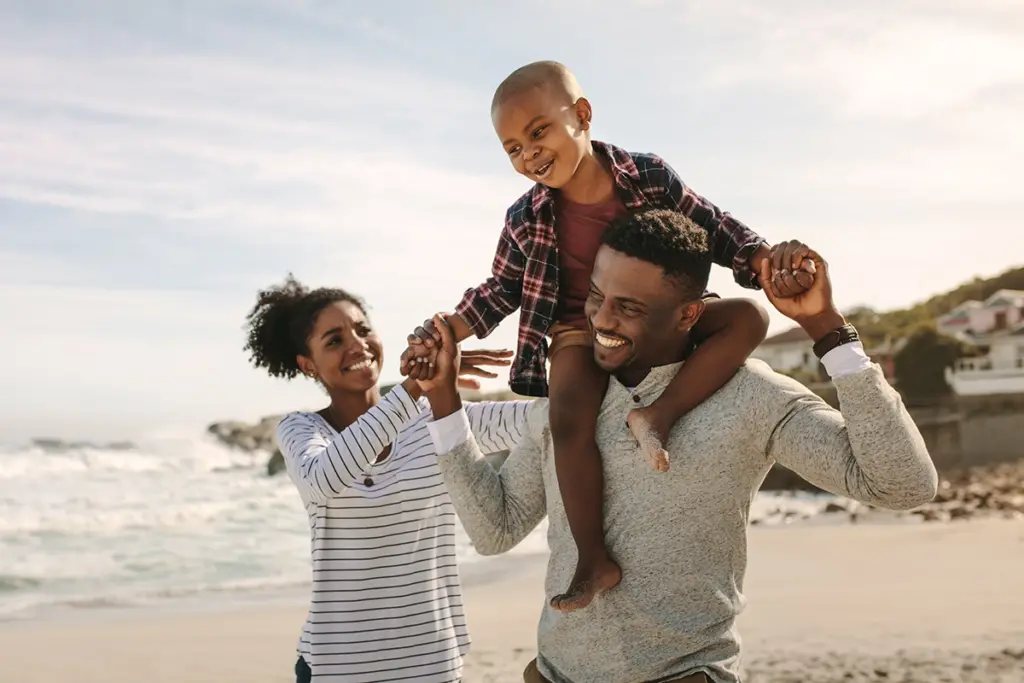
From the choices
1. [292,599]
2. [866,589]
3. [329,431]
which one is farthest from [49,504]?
[329,431]

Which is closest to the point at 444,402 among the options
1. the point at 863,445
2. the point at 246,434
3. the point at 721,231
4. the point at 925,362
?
the point at 721,231

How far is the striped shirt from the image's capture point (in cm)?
306

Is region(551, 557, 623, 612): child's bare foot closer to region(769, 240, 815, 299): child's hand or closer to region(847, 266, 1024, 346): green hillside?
region(769, 240, 815, 299): child's hand

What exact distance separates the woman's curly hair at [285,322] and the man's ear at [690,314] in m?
1.78

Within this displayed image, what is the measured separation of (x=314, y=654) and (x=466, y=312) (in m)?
1.14

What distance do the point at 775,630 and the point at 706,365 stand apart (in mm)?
7574

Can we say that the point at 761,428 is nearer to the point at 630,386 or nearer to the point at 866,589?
the point at 630,386

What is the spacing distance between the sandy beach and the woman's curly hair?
4606 mm

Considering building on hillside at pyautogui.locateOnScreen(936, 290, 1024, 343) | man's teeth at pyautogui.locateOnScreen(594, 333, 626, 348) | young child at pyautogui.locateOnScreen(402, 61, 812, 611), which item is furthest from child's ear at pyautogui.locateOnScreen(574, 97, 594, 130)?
building on hillside at pyautogui.locateOnScreen(936, 290, 1024, 343)

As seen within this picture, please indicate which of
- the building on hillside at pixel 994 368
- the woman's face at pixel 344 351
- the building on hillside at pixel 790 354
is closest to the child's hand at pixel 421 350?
the woman's face at pixel 344 351

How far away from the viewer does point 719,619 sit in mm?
2070

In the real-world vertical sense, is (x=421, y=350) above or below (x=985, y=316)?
below

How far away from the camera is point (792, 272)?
202cm

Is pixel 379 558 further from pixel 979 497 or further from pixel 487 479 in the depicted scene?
pixel 979 497
